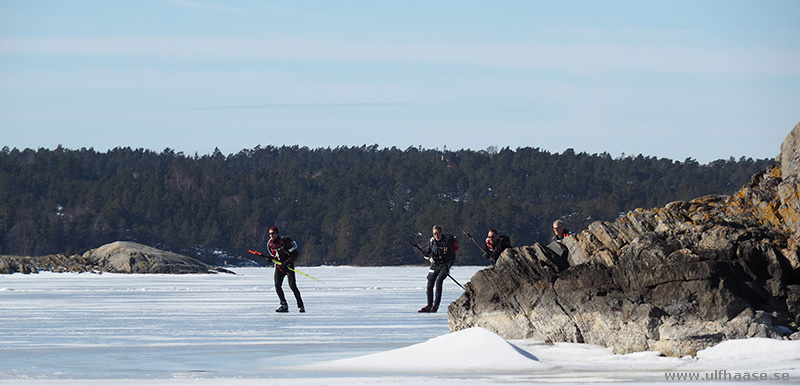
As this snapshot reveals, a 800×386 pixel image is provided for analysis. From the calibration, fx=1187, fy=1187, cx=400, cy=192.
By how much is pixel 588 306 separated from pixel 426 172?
14733 cm

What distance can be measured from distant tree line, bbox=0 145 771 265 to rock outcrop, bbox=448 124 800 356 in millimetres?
104745

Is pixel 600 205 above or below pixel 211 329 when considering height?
above

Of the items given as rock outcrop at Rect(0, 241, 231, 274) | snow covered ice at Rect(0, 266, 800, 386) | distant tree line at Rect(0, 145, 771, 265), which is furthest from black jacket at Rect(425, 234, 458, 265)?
distant tree line at Rect(0, 145, 771, 265)

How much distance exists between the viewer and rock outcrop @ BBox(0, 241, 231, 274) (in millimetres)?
68500

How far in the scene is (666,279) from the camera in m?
13.1

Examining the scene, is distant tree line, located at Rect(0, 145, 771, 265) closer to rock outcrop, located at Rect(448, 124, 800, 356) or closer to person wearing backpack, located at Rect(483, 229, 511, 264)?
person wearing backpack, located at Rect(483, 229, 511, 264)

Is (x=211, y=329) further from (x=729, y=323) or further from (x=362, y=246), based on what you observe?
(x=362, y=246)

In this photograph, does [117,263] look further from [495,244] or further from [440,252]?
[495,244]

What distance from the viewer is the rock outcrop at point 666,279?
41.5ft

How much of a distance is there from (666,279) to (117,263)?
61.3 meters

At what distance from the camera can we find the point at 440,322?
18219 mm

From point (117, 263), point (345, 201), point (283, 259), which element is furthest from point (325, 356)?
point (345, 201)

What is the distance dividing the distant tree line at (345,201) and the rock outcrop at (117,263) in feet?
140

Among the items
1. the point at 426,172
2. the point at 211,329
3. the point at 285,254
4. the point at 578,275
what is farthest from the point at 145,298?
the point at 426,172
